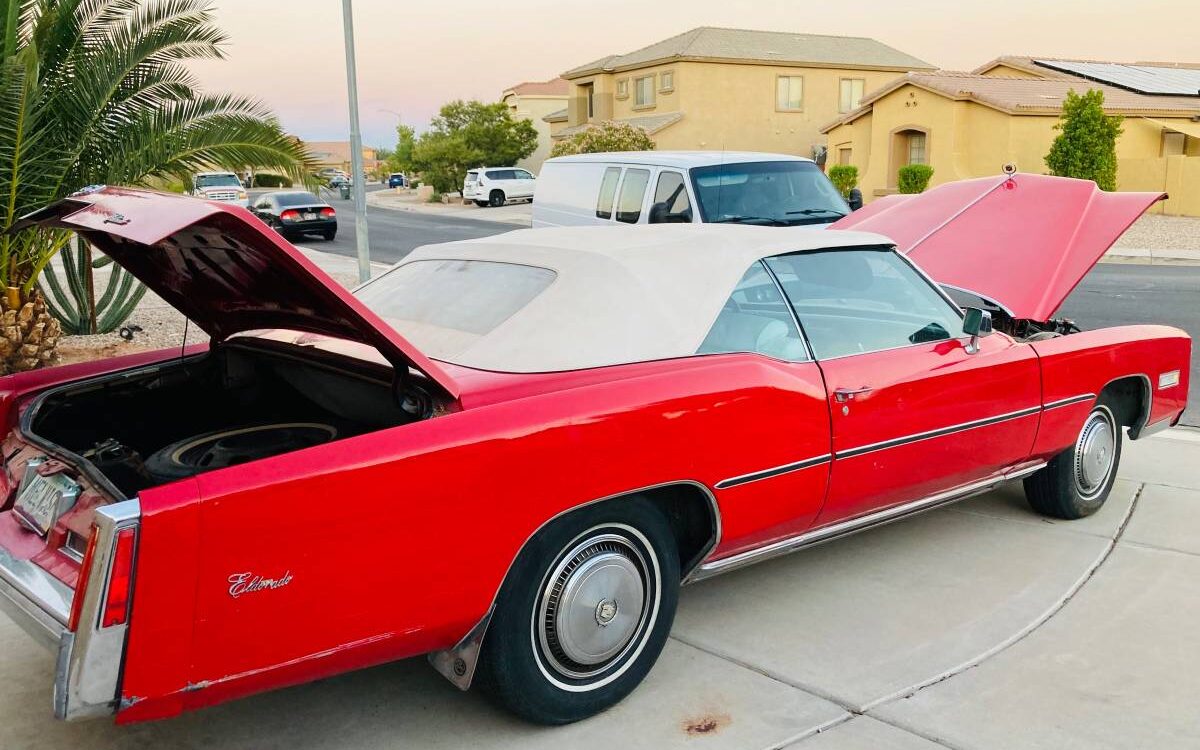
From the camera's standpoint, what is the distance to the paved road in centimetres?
1166

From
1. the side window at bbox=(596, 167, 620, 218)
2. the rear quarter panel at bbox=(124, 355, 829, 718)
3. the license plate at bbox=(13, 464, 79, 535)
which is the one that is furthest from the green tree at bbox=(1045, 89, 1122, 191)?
→ the license plate at bbox=(13, 464, 79, 535)

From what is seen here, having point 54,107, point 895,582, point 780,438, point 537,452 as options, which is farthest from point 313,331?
point 54,107

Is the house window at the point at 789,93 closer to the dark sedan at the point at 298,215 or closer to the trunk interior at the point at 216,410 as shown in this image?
the dark sedan at the point at 298,215

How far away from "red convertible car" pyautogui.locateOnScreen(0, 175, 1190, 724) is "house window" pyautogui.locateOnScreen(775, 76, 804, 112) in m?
42.0

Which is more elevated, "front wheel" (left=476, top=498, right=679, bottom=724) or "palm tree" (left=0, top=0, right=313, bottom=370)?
"palm tree" (left=0, top=0, right=313, bottom=370)

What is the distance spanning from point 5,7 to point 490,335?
19.1 feet

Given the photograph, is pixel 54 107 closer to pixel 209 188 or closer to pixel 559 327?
pixel 559 327

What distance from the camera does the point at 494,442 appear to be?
3012 millimetres

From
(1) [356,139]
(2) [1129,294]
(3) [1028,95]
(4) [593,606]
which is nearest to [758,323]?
(4) [593,606]

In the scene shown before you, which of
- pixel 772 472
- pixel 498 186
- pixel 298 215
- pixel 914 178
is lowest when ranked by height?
A: pixel 772 472

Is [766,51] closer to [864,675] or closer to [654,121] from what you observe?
[654,121]

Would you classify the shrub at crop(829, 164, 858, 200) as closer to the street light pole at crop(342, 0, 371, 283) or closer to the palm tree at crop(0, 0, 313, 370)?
the street light pole at crop(342, 0, 371, 283)

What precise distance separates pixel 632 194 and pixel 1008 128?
23.3 meters

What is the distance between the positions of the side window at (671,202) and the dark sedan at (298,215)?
17.6 meters
